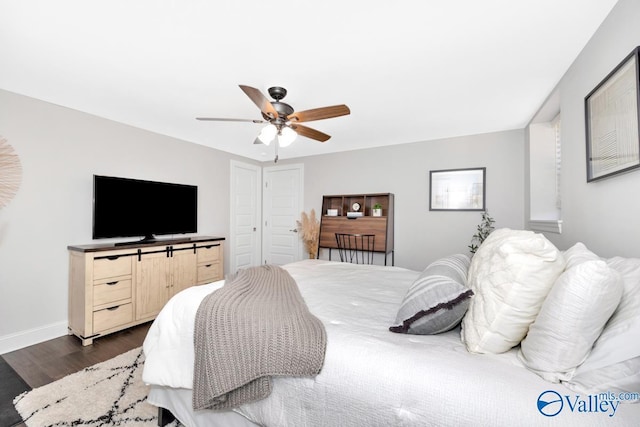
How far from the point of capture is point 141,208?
3.12 m

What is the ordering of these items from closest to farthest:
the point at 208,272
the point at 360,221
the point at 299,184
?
the point at 208,272
the point at 360,221
the point at 299,184

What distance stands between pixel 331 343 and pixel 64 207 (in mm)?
3155

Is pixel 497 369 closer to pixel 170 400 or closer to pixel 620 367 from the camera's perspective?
pixel 620 367

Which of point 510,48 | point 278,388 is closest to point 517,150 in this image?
point 510,48

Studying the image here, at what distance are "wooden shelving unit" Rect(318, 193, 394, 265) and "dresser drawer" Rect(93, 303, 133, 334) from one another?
8.28ft

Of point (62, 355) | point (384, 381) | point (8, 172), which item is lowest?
point (62, 355)

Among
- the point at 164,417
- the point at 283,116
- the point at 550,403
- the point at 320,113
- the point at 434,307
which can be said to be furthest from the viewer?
the point at 283,116

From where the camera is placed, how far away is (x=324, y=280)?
2.07 meters

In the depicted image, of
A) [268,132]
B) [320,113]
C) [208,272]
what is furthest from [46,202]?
[320,113]

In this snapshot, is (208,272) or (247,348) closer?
(247,348)

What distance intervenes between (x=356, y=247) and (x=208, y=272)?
211cm

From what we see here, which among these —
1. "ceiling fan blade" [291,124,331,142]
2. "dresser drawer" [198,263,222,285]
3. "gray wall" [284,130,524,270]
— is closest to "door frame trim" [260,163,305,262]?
"gray wall" [284,130,524,270]

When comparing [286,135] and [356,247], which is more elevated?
[286,135]

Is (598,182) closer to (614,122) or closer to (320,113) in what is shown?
(614,122)
